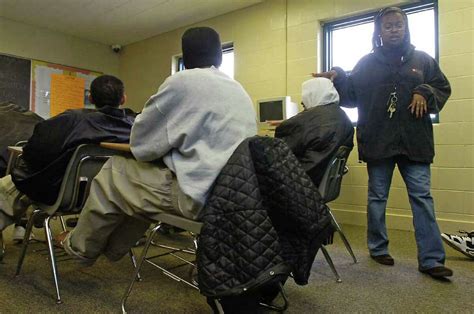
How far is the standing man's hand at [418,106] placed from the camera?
193 cm

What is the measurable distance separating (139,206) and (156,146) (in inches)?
8.3

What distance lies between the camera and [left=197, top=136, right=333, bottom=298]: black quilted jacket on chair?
1004mm

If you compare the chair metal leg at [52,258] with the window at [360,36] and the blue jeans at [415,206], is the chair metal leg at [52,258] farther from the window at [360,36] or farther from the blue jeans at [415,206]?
the window at [360,36]

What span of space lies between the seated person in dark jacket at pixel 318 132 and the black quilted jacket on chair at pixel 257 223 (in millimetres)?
754

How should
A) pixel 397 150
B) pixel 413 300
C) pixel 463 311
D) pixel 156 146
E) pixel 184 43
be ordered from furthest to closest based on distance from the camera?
pixel 397 150
pixel 413 300
pixel 463 311
pixel 184 43
pixel 156 146

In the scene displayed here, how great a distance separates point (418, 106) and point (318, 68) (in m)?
2.00

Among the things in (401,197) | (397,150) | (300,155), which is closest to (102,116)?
(300,155)

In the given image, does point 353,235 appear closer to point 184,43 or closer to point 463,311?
point 463,311

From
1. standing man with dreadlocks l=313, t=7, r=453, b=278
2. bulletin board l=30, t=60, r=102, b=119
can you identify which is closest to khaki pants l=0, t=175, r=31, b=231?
standing man with dreadlocks l=313, t=7, r=453, b=278

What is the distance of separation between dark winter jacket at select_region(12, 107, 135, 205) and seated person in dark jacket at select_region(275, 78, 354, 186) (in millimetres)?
913

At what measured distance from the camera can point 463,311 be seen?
4.90 feet

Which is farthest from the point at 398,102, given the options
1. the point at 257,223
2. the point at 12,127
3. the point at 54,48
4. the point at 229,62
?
the point at 54,48

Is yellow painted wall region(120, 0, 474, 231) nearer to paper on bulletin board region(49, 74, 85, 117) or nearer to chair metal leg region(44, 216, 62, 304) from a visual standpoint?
paper on bulletin board region(49, 74, 85, 117)

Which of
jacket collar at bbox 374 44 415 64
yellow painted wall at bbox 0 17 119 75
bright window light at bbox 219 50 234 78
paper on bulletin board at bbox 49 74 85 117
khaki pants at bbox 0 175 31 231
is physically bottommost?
khaki pants at bbox 0 175 31 231
